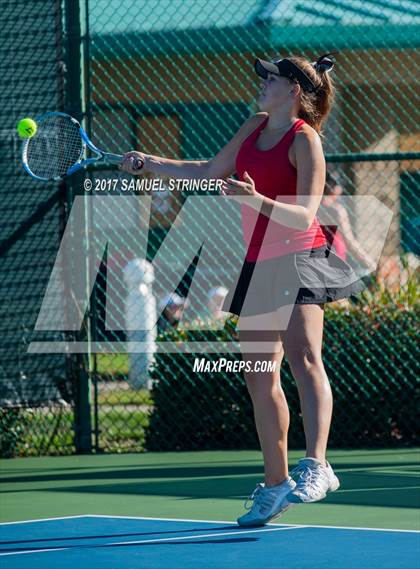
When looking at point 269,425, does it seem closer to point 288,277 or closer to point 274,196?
point 288,277

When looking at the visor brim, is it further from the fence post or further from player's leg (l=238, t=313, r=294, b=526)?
the fence post

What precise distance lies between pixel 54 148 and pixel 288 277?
8.18 ft

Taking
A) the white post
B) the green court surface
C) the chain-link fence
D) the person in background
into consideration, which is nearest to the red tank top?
the green court surface

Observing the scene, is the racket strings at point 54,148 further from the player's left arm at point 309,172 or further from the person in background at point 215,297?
the person in background at point 215,297

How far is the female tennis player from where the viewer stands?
499cm

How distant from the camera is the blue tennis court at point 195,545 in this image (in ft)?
15.3

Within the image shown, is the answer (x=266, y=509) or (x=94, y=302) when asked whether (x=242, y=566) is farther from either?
(x=94, y=302)

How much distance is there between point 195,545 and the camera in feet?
16.7

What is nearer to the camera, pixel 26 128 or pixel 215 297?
pixel 26 128

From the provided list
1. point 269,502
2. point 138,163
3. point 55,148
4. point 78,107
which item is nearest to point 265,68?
point 138,163

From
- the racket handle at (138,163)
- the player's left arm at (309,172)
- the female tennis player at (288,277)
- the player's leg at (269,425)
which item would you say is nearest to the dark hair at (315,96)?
the female tennis player at (288,277)

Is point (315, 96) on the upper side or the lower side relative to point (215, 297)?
lower

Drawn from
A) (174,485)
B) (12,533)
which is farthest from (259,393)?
(174,485)
